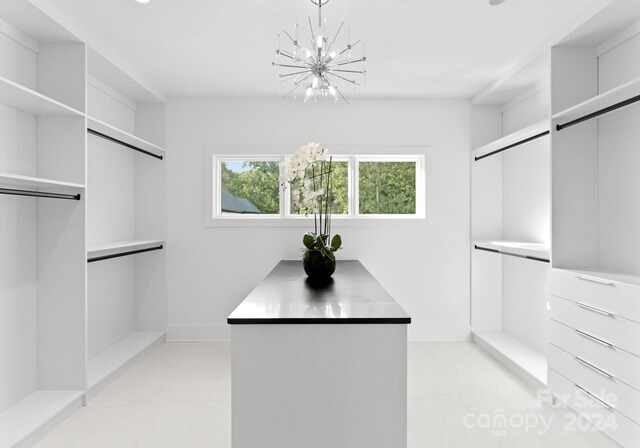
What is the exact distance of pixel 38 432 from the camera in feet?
7.82

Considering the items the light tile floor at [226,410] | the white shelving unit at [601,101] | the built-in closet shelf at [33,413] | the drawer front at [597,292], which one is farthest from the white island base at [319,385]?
the white shelving unit at [601,101]

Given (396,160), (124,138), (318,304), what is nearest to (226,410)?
(318,304)

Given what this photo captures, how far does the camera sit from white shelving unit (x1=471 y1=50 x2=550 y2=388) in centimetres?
347

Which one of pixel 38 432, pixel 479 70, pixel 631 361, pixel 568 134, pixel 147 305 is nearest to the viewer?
pixel 631 361

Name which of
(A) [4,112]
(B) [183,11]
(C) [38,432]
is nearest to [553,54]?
(B) [183,11]

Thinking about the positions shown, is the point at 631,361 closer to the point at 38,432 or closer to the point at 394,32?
the point at 394,32

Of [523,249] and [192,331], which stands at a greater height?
[523,249]

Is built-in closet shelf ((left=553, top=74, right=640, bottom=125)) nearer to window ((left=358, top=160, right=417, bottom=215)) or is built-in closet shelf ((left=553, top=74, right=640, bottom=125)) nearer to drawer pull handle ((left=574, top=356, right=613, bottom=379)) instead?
drawer pull handle ((left=574, top=356, right=613, bottom=379))

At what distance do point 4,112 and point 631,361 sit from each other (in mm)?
3883

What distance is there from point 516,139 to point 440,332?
2.14 meters

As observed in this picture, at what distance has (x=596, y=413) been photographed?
7.70 ft

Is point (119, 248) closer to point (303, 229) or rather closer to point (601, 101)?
point (303, 229)

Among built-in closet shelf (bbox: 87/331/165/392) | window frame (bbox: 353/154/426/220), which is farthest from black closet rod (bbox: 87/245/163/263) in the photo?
window frame (bbox: 353/154/426/220)

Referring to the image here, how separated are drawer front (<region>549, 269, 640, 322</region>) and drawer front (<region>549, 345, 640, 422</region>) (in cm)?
36
